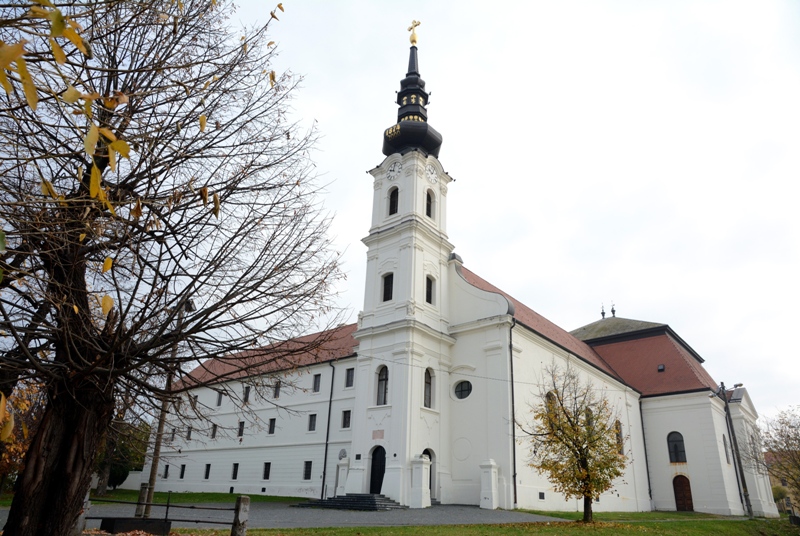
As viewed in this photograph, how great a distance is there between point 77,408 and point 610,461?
17.1 m

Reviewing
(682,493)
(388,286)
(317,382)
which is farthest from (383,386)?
(682,493)

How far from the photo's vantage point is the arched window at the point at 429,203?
1266 inches

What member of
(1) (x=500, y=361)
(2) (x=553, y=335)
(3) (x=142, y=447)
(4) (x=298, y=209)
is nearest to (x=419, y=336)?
(1) (x=500, y=361)

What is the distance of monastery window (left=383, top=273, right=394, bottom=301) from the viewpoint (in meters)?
30.0

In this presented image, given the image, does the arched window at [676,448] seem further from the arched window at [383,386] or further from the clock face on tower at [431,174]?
the clock face on tower at [431,174]

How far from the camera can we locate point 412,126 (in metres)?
32.3

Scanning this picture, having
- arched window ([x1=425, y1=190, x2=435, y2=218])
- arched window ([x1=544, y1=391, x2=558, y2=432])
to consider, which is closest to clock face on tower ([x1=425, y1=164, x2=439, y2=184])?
arched window ([x1=425, y1=190, x2=435, y2=218])

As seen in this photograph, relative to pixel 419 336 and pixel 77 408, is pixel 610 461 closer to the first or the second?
pixel 419 336

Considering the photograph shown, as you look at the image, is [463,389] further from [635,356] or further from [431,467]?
[635,356]

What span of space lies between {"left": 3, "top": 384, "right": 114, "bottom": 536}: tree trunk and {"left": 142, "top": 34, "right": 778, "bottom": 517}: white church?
13658 mm

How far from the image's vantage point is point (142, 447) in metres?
10.1

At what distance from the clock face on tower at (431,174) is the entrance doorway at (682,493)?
88.1ft

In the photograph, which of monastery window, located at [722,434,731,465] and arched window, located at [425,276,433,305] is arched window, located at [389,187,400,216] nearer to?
arched window, located at [425,276,433,305]

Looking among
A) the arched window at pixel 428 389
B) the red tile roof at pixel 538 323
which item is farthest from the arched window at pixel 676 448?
the arched window at pixel 428 389
